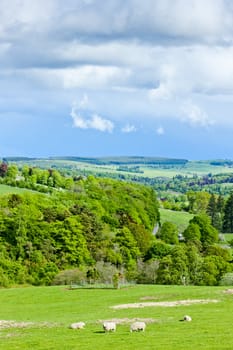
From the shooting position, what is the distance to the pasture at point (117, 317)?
27.1m

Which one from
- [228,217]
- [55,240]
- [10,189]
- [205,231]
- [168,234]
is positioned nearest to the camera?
[55,240]

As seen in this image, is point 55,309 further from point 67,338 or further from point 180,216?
point 180,216

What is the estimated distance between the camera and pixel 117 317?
36938 mm

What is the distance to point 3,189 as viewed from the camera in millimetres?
170500

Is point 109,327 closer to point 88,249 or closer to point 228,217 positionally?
point 88,249

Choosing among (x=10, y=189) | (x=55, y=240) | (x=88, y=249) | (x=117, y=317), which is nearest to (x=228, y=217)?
(x=10, y=189)

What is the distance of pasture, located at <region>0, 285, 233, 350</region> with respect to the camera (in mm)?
27094

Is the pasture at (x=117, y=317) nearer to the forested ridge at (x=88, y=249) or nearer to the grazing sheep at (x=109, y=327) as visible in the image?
the grazing sheep at (x=109, y=327)

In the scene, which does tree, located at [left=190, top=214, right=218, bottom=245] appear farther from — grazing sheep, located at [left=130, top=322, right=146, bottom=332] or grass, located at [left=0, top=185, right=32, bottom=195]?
grazing sheep, located at [left=130, top=322, right=146, bottom=332]

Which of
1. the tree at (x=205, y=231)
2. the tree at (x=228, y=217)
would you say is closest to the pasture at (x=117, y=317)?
the tree at (x=205, y=231)

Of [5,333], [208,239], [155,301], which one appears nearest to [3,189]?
[208,239]

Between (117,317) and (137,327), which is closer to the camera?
(137,327)

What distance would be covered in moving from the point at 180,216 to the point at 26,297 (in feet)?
483

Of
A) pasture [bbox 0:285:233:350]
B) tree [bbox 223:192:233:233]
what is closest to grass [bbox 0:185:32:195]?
tree [bbox 223:192:233:233]
